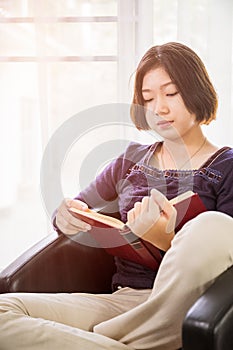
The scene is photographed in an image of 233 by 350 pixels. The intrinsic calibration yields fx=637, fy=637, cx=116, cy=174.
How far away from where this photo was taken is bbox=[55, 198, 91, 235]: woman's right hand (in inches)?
68.4

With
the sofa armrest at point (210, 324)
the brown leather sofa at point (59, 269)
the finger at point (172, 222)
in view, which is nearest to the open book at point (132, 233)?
the finger at point (172, 222)

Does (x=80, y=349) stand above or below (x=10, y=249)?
above

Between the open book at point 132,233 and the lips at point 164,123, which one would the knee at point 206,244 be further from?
the lips at point 164,123

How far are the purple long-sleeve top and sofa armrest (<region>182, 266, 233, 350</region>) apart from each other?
1.45 feet

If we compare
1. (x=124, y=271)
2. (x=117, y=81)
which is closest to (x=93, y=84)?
(x=117, y=81)

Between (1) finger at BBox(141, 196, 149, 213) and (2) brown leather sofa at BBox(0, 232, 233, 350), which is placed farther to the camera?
(2) brown leather sofa at BBox(0, 232, 233, 350)

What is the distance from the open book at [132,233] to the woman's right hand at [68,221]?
0.06 metres

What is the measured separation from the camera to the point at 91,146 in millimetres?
2430

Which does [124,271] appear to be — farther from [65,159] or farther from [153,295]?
[65,159]

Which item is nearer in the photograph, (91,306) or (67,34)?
(91,306)

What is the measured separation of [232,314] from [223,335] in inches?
2.0

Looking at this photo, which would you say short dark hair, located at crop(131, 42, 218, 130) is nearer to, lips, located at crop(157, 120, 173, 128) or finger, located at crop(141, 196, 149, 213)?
lips, located at crop(157, 120, 173, 128)

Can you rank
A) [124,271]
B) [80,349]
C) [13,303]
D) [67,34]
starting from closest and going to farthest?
[80,349] → [13,303] → [124,271] → [67,34]

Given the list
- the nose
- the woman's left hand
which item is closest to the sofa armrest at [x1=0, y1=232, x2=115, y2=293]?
the woman's left hand
